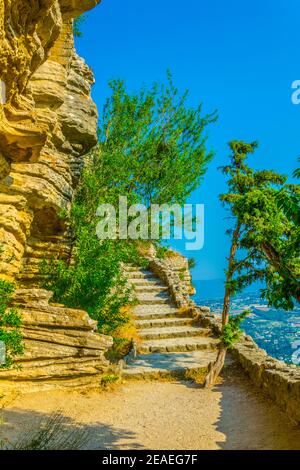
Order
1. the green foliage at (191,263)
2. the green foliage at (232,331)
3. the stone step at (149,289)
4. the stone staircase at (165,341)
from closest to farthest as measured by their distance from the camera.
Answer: the green foliage at (232,331)
the stone staircase at (165,341)
the stone step at (149,289)
the green foliage at (191,263)

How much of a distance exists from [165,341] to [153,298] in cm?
598

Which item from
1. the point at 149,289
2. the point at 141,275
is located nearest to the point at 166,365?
the point at 149,289

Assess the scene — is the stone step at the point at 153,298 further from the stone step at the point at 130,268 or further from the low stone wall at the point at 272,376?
the low stone wall at the point at 272,376

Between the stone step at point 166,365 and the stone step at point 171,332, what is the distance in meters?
1.61

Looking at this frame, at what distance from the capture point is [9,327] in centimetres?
1018

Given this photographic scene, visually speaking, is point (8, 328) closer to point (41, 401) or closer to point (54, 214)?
point (41, 401)

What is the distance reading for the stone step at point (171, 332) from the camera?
15500 mm

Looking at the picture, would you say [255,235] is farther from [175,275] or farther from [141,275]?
[141,275]

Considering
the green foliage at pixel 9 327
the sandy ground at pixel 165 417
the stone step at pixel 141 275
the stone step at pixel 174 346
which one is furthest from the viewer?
the stone step at pixel 141 275

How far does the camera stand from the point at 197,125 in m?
26.9

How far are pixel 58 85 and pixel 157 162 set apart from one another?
39.2 feet

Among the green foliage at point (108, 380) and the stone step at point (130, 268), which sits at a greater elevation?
the stone step at point (130, 268)

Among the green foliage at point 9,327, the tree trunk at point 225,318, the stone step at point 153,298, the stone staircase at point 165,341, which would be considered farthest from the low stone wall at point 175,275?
the green foliage at point 9,327

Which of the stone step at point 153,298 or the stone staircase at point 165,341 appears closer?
the stone staircase at point 165,341
